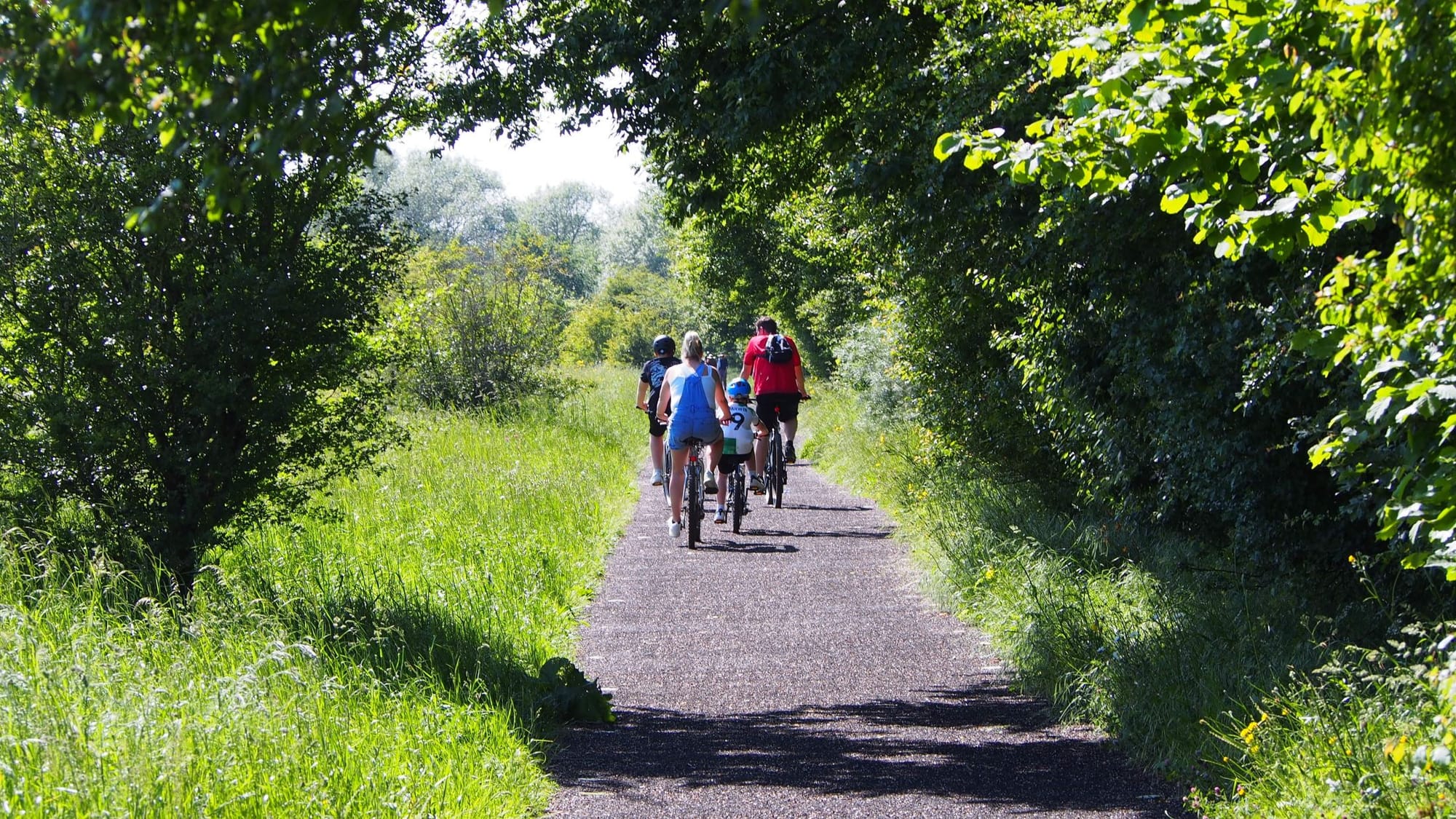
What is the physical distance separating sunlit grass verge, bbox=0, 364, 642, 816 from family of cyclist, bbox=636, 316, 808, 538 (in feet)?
5.89

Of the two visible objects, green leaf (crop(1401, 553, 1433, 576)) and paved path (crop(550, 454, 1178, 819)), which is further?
paved path (crop(550, 454, 1178, 819))

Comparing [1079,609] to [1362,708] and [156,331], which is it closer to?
[1362,708]

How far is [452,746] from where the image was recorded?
214 inches

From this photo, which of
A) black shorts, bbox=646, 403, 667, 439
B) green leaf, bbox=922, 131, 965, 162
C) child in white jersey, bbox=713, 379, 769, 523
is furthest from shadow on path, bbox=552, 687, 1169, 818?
black shorts, bbox=646, 403, 667, 439

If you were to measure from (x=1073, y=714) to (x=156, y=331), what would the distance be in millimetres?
→ 5054

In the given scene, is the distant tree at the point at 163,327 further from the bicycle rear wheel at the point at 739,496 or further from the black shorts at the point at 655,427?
the black shorts at the point at 655,427

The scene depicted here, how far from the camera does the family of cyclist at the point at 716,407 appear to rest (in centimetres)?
1230

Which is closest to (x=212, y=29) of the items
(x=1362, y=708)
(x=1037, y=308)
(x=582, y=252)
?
(x=1362, y=708)

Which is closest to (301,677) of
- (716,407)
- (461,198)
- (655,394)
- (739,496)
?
(716,407)

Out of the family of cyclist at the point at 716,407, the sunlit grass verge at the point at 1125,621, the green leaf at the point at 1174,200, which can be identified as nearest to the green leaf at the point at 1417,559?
the sunlit grass verge at the point at 1125,621

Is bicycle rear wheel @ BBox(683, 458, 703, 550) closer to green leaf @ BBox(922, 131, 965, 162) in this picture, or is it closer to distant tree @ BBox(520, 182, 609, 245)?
green leaf @ BBox(922, 131, 965, 162)

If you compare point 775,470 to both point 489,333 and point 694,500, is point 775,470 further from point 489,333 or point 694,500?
point 489,333

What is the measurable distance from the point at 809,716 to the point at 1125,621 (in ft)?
5.73

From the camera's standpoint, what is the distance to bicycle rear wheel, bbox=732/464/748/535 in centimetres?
1338
